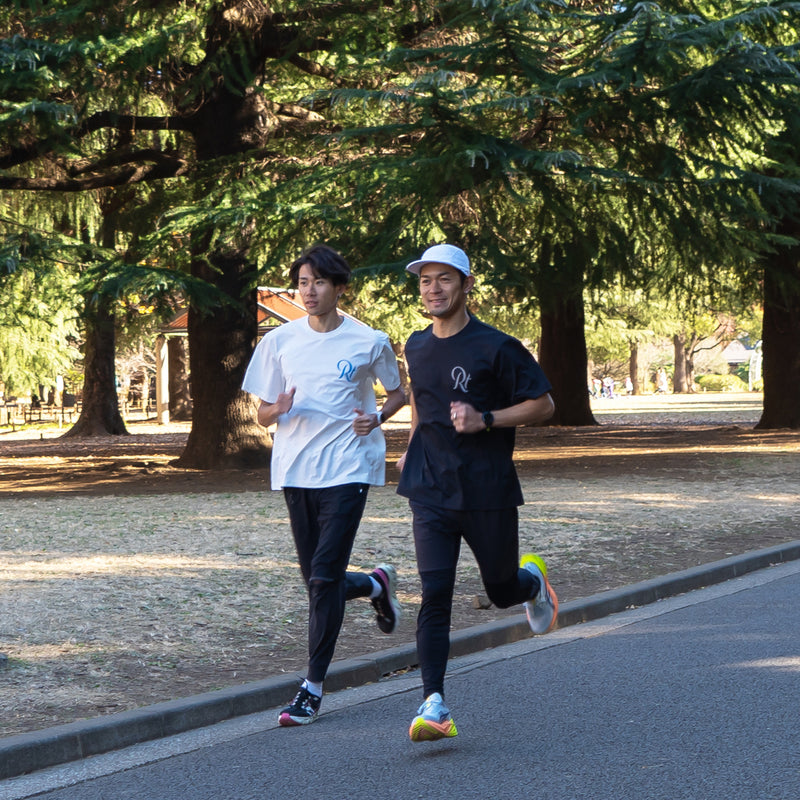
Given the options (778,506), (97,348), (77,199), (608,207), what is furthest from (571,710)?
(97,348)

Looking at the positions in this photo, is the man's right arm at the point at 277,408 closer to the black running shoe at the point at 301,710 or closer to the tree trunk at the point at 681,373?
the black running shoe at the point at 301,710

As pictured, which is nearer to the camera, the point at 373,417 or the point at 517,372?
the point at 517,372

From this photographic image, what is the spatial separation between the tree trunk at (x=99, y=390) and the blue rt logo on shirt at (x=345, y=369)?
86.4 ft

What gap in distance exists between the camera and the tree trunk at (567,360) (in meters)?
30.3

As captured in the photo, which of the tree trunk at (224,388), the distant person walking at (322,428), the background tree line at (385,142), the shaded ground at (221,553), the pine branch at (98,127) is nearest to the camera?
the distant person walking at (322,428)

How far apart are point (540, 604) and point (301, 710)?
1.26m

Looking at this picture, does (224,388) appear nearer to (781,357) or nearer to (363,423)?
(781,357)

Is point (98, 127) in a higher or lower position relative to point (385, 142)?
higher

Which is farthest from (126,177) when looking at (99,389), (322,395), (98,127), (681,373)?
(681,373)

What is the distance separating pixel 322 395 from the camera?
231 inches

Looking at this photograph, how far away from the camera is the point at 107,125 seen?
65.4 feet

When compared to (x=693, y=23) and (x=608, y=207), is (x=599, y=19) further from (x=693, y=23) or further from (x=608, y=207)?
(x=608, y=207)

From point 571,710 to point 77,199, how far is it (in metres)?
21.1

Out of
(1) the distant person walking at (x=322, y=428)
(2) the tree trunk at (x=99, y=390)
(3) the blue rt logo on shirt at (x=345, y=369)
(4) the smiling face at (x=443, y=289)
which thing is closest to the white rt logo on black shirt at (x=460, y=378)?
(4) the smiling face at (x=443, y=289)
